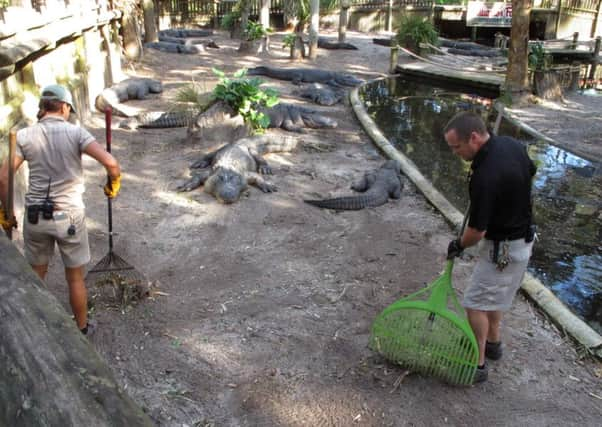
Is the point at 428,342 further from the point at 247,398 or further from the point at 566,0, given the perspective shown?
the point at 566,0

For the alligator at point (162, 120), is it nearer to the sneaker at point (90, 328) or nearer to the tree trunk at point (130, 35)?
the tree trunk at point (130, 35)

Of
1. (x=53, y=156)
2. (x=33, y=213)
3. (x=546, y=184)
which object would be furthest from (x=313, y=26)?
(x=33, y=213)

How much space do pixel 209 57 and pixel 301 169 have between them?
9.58 metres

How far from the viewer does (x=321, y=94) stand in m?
10.9

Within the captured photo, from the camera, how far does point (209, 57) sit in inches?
591

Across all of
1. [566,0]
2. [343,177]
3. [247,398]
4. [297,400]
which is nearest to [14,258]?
[247,398]

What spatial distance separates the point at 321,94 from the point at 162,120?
3876 mm

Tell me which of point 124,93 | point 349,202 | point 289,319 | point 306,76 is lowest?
point 289,319

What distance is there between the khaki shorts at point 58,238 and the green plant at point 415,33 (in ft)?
48.2

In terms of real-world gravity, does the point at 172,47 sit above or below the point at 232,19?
below

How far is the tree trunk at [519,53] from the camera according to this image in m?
10.5

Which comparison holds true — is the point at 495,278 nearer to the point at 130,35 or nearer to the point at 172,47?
the point at 130,35

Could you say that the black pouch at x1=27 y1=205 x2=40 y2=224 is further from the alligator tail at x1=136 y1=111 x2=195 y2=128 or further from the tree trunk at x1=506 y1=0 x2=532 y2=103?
the tree trunk at x1=506 y1=0 x2=532 y2=103

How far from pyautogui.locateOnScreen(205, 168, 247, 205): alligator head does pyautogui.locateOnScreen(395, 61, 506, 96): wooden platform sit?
836cm
